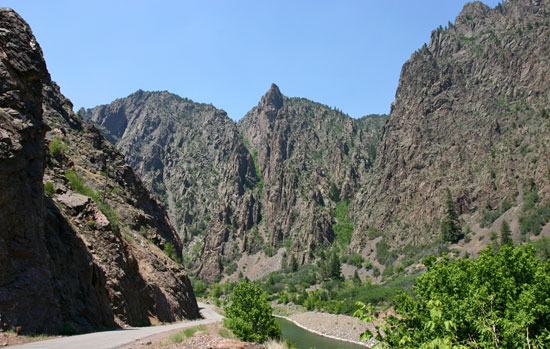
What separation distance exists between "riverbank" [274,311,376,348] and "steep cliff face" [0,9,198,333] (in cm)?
3214

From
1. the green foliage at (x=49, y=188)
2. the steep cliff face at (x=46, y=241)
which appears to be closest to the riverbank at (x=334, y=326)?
the steep cliff face at (x=46, y=241)

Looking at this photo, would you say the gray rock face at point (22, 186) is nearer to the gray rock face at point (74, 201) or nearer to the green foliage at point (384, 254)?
the gray rock face at point (74, 201)

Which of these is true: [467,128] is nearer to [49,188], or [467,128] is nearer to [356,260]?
[356,260]

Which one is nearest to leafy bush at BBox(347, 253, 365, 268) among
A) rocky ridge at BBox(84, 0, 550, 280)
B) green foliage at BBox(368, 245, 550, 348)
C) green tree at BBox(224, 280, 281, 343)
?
rocky ridge at BBox(84, 0, 550, 280)

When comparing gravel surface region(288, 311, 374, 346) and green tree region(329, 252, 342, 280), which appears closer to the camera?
gravel surface region(288, 311, 374, 346)

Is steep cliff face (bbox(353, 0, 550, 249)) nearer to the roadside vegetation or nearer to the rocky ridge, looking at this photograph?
the rocky ridge

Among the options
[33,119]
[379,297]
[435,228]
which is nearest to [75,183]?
[33,119]

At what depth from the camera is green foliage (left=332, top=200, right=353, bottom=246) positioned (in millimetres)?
170375

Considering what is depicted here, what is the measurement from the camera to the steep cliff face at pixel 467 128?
116000 mm

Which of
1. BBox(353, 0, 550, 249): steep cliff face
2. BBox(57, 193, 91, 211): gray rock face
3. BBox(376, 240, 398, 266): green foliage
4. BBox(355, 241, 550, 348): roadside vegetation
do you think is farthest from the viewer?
BBox(376, 240, 398, 266): green foliage

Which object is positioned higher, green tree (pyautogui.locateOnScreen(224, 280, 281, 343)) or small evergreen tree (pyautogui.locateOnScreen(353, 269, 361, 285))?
green tree (pyautogui.locateOnScreen(224, 280, 281, 343))

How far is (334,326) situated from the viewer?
228 feet

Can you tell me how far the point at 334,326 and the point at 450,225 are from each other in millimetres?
61279

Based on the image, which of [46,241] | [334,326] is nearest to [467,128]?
[334,326]
